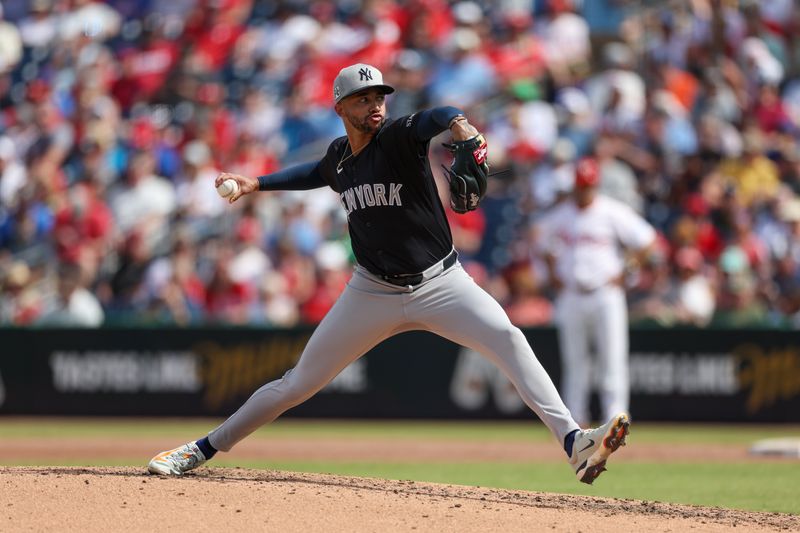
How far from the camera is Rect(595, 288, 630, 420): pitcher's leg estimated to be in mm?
11859

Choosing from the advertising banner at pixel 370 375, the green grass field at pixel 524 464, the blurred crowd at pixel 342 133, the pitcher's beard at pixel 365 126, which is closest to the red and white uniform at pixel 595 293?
the green grass field at pixel 524 464

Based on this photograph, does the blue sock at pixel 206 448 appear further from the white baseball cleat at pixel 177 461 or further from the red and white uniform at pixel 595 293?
the red and white uniform at pixel 595 293

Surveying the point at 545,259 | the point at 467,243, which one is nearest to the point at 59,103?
the point at 467,243

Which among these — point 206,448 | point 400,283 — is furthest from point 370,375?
point 400,283

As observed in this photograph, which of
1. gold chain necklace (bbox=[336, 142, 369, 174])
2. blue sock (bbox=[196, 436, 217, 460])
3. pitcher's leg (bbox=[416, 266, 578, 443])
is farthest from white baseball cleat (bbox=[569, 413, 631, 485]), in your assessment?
blue sock (bbox=[196, 436, 217, 460])

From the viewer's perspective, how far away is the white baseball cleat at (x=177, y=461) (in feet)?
23.2

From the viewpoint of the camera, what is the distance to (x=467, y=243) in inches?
596

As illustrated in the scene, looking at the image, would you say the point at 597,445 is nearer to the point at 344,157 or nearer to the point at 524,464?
the point at 344,157

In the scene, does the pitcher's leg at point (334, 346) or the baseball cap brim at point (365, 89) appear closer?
the baseball cap brim at point (365, 89)

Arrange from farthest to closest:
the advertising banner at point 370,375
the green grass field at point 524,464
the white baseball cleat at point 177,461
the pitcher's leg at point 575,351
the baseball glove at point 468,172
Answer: the advertising banner at point 370,375, the pitcher's leg at point 575,351, the green grass field at point 524,464, the white baseball cleat at point 177,461, the baseball glove at point 468,172

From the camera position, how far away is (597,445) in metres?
6.47

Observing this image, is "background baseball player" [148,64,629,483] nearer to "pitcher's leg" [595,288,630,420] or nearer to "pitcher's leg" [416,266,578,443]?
"pitcher's leg" [416,266,578,443]

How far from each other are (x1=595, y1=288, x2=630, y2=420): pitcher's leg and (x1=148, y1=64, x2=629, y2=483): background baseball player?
5203mm

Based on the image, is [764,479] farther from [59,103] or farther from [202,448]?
[59,103]
